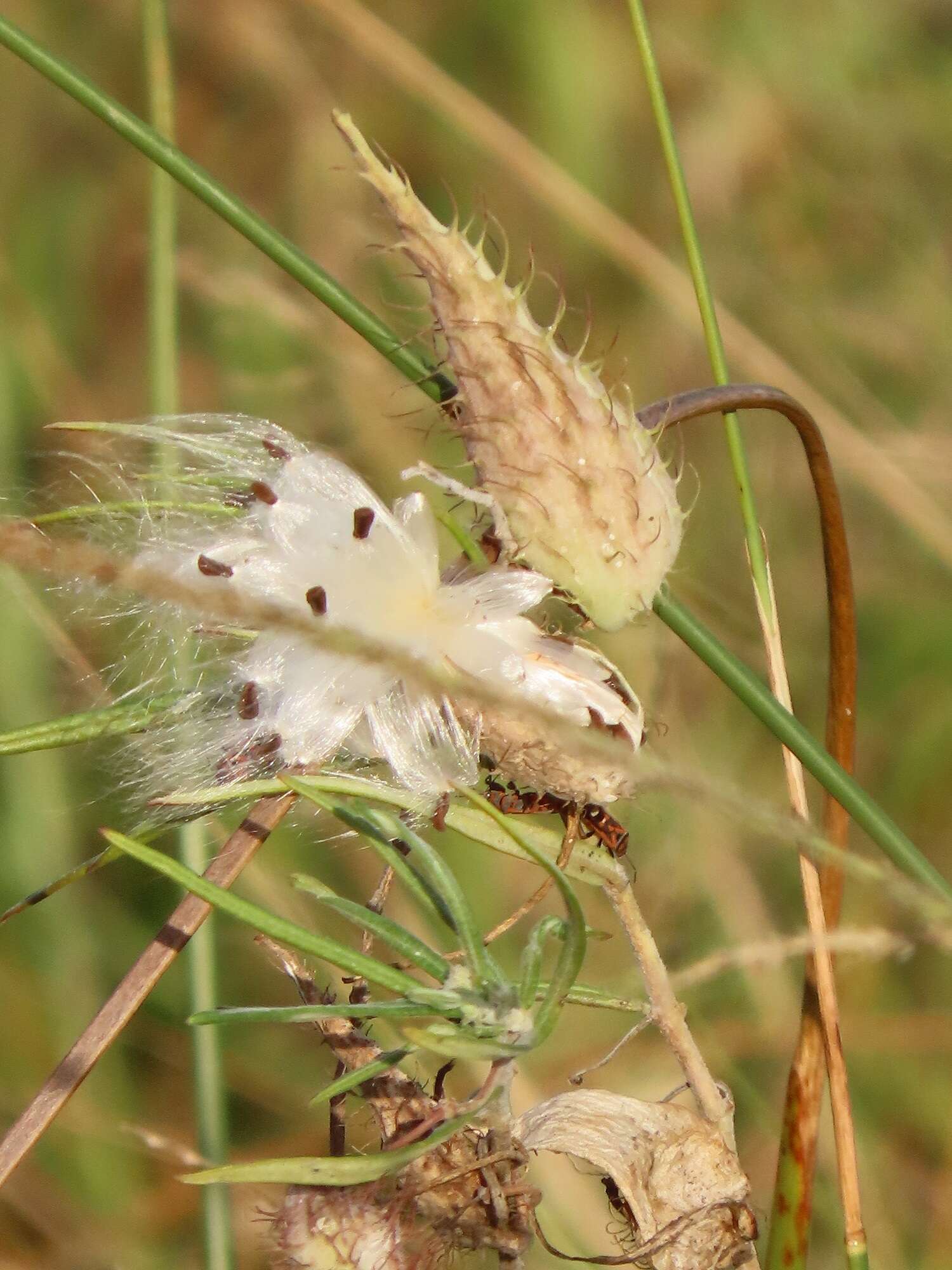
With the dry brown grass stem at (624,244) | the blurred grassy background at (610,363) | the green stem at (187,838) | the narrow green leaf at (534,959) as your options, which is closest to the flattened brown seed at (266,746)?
the narrow green leaf at (534,959)

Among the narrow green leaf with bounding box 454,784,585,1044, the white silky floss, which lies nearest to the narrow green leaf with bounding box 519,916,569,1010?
the narrow green leaf with bounding box 454,784,585,1044

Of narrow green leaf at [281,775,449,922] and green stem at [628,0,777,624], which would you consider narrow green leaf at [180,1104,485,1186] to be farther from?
green stem at [628,0,777,624]

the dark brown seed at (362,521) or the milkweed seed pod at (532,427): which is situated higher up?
the milkweed seed pod at (532,427)

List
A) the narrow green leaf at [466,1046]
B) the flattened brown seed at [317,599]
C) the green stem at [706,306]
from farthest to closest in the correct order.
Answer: the green stem at [706,306] → the flattened brown seed at [317,599] → the narrow green leaf at [466,1046]

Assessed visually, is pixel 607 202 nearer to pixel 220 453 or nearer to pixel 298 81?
pixel 298 81

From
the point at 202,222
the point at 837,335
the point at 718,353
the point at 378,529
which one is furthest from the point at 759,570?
the point at 202,222

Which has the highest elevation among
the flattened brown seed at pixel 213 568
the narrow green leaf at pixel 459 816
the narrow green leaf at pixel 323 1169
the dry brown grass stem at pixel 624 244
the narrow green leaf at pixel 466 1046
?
the dry brown grass stem at pixel 624 244

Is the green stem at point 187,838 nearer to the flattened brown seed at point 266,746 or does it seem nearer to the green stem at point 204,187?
the green stem at point 204,187
